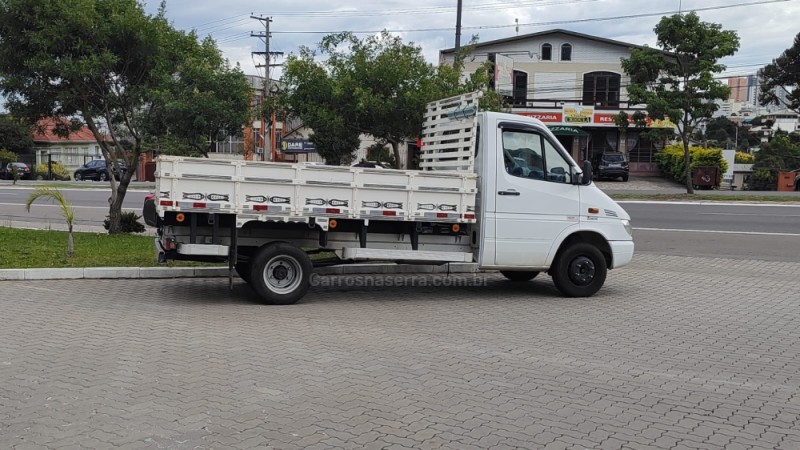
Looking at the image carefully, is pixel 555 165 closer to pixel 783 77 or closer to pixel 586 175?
pixel 586 175

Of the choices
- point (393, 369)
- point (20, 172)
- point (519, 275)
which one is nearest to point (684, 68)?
point (519, 275)

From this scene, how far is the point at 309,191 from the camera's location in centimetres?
907

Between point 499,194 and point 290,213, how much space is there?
284 cm

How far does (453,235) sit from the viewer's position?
9.99m

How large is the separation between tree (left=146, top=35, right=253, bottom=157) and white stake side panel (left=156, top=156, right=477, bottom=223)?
7.28 metres

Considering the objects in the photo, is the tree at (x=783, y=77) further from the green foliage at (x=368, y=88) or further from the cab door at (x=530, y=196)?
the cab door at (x=530, y=196)

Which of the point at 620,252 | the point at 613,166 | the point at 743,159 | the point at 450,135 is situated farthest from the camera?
the point at 743,159

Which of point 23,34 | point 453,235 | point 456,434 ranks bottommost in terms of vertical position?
point 456,434

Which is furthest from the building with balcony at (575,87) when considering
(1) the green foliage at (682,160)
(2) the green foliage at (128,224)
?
(2) the green foliage at (128,224)

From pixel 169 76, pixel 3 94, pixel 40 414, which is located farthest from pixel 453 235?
pixel 3 94

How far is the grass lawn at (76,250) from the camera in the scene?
11.6 metres

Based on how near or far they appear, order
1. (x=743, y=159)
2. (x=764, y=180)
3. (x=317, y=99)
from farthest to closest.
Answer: (x=743, y=159), (x=764, y=180), (x=317, y=99)

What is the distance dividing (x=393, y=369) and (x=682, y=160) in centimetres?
4097

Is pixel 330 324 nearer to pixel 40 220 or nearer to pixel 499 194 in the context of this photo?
pixel 499 194
